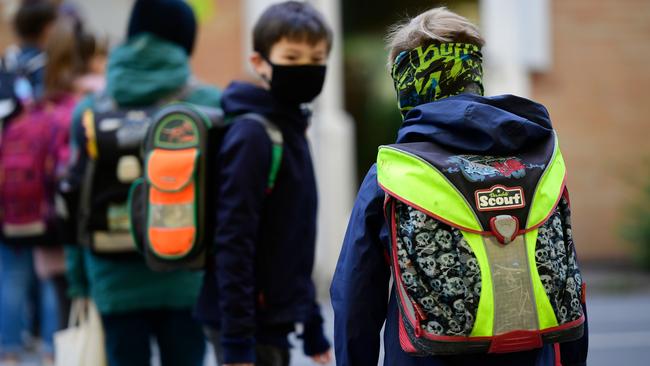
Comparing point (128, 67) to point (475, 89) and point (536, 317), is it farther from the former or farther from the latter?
point (536, 317)

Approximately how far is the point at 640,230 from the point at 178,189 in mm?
9455

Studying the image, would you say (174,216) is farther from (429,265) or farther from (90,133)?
(429,265)

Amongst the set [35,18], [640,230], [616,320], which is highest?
[35,18]

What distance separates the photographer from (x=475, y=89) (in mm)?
2748

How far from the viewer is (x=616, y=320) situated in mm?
9320

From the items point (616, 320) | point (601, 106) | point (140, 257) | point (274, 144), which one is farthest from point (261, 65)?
point (601, 106)

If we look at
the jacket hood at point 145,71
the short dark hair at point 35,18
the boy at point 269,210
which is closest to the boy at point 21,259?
the short dark hair at point 35,18

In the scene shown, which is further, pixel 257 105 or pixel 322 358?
pixel 322 358

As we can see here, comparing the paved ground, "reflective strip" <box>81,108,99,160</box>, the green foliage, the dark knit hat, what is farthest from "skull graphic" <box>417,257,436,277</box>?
the green foliage

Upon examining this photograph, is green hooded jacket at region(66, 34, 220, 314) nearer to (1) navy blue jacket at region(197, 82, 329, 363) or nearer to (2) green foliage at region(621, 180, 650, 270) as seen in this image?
(1) navy blue jacket at region(197, 82, 329, 363)

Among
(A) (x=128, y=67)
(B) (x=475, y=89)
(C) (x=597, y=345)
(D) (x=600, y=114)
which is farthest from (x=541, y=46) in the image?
(B) (x=475, y=89)

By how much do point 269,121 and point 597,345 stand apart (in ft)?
16.9

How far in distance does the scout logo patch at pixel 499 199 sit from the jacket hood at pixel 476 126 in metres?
0.11

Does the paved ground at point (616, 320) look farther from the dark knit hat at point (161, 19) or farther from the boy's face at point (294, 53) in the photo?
the boy's face at point (294, 53)
